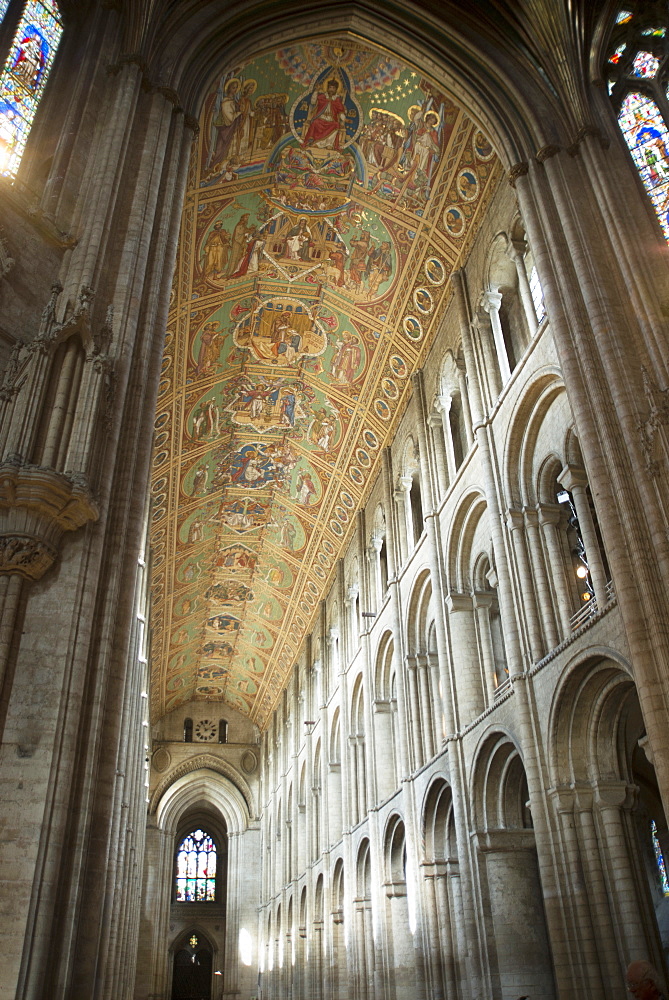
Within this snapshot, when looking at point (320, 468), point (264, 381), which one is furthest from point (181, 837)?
point (264, 381)

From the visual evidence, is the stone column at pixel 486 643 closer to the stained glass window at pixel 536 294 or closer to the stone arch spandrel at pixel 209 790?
the stained glass window at pixel 536 294

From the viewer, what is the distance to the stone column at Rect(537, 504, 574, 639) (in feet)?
36.2

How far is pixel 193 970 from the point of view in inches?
1463

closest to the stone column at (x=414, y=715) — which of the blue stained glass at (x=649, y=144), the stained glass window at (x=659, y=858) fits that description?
the stained glass window at (x=659, y=858)

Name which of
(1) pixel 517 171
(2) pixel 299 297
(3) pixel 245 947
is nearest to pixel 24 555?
(1) pixel 517 171

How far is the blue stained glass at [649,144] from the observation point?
35.9 feet

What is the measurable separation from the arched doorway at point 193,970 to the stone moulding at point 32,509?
3563cm

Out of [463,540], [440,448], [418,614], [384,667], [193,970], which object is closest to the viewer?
[463,540]

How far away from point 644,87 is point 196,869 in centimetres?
3729

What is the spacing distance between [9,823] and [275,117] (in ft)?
40.9

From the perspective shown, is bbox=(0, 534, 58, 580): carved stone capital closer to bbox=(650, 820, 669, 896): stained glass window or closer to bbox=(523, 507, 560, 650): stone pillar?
bbox=(523, 507, 560, 650): stone pillar

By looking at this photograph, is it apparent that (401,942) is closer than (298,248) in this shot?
Yes

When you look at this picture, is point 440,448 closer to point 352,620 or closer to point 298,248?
point 298,248

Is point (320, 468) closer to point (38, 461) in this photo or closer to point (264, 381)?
point (264, 381)
